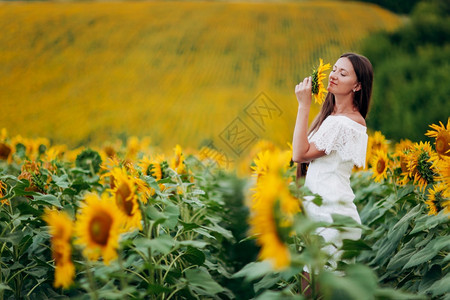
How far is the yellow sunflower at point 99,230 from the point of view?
1.33 metres

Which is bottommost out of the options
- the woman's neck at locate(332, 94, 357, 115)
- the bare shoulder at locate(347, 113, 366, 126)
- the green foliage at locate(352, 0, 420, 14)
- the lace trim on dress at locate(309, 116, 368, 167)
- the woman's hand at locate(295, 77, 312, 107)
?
the lace trim on dress at locate(309, 116, 368, 167)

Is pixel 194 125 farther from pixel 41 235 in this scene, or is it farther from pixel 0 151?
pixel 41 235

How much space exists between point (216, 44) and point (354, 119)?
73.4 feet

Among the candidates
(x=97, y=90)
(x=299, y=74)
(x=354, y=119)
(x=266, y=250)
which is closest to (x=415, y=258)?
(x=354, y=119)

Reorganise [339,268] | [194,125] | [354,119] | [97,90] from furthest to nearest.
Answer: [97,90] → [194,125] → [354,119] → [339,268]

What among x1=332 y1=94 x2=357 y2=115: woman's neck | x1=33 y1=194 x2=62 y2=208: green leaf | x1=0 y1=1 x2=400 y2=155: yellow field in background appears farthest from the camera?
x1=0 y1=1 x2=400 y2=155: yellow field in background

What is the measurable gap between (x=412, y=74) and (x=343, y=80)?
17654 millimetres

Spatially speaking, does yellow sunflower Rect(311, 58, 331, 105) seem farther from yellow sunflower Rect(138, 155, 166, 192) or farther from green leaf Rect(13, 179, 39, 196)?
green leaf Rect(13, 179, 39, 196)

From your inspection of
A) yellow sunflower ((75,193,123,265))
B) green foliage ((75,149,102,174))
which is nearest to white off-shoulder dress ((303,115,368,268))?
yellow sunflower ((75,193,123,265))

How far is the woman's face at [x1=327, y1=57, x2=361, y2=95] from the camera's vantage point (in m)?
2.37

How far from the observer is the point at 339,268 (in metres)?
1.69

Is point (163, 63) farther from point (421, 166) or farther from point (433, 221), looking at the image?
point (433, 221)

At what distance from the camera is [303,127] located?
7.14ft

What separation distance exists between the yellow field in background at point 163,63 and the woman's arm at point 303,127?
213 centimetres
